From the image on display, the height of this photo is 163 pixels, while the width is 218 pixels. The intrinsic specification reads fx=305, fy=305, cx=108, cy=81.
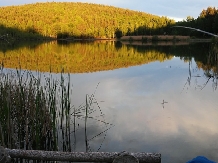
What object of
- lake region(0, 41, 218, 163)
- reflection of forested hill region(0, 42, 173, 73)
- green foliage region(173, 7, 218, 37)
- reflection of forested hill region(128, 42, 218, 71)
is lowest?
lake region(0, 41, 218, 163)

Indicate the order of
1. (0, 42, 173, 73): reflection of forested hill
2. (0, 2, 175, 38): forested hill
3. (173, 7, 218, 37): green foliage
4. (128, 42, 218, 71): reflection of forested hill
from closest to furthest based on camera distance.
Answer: (128, 42, 218, 71): reflection of forested hill → (0, 42, 173, 73): reflection of forested hill → (173, 7, 218, 37): green foliage → (0, 2, 175, 38): forested hill

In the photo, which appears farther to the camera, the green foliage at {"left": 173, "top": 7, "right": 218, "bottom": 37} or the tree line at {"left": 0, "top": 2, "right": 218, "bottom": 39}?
the tree line at {"left": 0, "top": 2, "right": 218, "bottom": 39}

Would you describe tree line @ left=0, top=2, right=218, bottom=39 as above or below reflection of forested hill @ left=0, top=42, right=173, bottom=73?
above

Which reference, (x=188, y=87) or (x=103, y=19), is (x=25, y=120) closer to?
(x=188, y=87)

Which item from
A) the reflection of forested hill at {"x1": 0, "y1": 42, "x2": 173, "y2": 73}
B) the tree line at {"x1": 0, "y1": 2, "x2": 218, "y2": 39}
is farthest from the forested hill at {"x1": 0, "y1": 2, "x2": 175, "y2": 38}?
the reflection of forested hill at {"x1": 0, "y1": 42, "x2": 173, "y2": 73}

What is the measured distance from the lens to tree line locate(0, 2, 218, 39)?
228 ft

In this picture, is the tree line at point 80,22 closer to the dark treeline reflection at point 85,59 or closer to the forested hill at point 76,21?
the forested hill at point 76,21

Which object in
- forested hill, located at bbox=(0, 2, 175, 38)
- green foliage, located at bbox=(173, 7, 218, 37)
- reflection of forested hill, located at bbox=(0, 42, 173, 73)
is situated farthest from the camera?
forested hill, located at bbox=(0, 2, 175, 38)

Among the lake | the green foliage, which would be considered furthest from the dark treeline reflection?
the green foliage

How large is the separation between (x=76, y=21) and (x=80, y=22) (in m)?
1.23

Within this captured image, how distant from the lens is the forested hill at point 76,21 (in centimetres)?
7712

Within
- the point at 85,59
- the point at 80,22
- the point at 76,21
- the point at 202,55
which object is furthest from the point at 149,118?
the point at 80,22

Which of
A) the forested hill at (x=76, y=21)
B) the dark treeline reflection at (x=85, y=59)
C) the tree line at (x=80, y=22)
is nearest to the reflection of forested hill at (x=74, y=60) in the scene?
the dark treeline reflection at (x=85, y=59)

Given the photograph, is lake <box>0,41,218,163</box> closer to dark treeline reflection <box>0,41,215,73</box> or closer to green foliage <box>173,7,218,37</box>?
dark treeline reflection <box>0,41,215,73</box>
